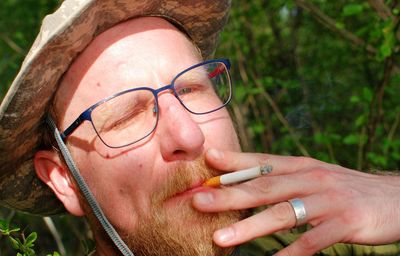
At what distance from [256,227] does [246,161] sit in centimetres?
27

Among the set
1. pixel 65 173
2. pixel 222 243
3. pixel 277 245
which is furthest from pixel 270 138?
pixel 222 243

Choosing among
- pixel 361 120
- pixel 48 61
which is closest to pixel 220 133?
pixel 48 61

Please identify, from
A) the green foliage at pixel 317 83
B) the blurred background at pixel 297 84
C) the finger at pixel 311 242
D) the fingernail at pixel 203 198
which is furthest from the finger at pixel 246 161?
the blurred background at pixel 297 84

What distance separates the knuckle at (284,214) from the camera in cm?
153

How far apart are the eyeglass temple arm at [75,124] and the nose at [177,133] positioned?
0.28 m

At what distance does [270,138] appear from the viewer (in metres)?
4.88

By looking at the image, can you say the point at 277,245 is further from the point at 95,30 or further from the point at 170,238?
the point at 95,30

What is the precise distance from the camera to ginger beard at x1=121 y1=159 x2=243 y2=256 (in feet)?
5.74

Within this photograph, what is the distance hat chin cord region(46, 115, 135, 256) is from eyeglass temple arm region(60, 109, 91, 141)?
3cm

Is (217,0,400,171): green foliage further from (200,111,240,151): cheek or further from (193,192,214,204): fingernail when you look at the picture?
(193,192,214,204): fingernail

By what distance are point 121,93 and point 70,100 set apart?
247 millimetres

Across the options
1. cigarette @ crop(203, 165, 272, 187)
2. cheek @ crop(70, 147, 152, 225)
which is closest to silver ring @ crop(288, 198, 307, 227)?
cigarette @ crop(203, 165, 272, 187)

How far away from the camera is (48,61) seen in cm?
178

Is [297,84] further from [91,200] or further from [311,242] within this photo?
[311,242]
